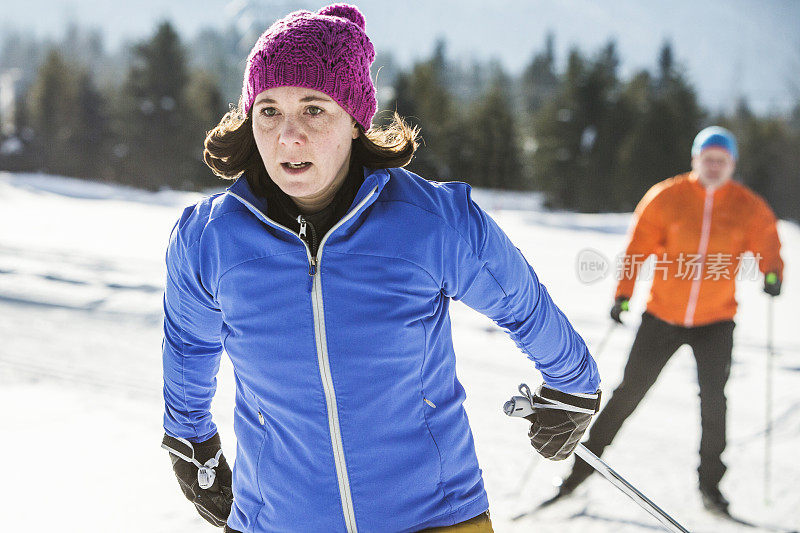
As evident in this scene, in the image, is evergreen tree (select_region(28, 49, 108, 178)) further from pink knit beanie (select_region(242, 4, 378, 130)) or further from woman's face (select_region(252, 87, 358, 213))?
woman's face (select_region(252, 87, 358, 213))

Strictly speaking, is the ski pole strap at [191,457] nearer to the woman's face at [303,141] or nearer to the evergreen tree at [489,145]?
the woman's face at [303,141]

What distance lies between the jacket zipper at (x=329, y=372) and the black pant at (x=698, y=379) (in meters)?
2.46

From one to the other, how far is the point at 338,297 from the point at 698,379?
→ 2.86 meters

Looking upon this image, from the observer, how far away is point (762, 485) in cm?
386

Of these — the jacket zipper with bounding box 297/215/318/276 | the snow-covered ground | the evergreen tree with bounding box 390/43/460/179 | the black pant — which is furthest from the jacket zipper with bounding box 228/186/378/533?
the evergreen tree with bounding box 390/43/460/179

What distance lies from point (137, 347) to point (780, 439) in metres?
5.09

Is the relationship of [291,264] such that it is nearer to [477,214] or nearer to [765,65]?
[477,214]

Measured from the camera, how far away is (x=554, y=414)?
1666mm

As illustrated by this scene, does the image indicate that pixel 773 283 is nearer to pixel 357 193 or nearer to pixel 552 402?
pixel 552 402

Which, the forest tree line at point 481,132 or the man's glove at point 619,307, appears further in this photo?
the forest tree line at point 481,132

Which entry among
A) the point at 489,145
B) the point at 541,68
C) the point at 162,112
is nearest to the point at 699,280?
the point at 489,145

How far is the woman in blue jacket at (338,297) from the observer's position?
1270 mm

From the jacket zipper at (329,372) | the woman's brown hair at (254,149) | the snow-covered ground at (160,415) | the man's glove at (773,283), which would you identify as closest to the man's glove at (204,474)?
the jacket zipper at (329,372)

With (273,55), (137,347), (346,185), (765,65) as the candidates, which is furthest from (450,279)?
(765,65)
